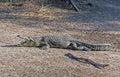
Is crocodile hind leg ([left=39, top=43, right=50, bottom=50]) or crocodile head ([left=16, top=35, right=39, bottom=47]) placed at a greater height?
crocodile head ([left=16, top=35, right=39, bottom=47])

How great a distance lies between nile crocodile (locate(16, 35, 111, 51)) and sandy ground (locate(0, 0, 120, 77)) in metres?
0.18

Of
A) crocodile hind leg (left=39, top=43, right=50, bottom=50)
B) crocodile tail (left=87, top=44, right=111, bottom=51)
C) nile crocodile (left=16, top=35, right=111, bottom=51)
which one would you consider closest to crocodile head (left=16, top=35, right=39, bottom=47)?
nile crocodile (left=16, top=35, right=111, bottom=51)

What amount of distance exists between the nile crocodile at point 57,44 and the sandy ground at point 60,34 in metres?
0.18

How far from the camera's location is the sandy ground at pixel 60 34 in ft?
28.5

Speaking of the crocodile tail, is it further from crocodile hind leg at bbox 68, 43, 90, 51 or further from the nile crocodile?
crocodile hind leg at bbox 68, 43, 90, 51

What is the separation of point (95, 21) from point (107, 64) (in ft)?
24.4

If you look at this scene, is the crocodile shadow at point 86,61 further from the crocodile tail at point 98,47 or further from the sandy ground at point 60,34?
the crocodile tail at point 98,47

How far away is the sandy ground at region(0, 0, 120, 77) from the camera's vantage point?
869 cm

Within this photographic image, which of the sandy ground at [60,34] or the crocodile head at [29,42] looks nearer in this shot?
the sandy ground at [60,34]

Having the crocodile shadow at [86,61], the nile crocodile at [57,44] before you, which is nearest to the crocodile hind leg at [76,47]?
the nile crocodile at [57,44]

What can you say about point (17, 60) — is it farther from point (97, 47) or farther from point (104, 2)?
point (104, 2)

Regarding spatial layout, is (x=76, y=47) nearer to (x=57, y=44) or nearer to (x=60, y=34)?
(x=57, y=44)

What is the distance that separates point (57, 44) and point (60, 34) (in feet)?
8.91

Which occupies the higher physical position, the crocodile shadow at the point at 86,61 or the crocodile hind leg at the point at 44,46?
the crocodile hind leg at the point at 44,46
